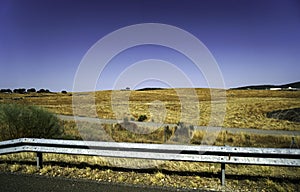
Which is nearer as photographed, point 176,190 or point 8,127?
point 176,190

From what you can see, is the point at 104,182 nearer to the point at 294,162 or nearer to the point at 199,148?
the point at 199,148

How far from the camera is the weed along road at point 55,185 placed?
4.93m

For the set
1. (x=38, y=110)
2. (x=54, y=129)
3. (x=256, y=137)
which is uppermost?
(x=38, y=110)

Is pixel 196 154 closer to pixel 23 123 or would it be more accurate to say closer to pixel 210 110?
pixel 23 123

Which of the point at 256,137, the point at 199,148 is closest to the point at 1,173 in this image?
the point at 199,148

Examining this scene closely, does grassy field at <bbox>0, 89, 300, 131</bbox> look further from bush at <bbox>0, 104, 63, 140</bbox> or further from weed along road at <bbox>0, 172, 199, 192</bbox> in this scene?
weed along road at <bbox>0, 172, 199, 192</bbox>

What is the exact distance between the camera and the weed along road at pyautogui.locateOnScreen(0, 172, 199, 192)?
493 cm

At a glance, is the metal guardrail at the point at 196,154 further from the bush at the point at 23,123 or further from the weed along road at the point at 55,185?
the bush at the point at 23,123

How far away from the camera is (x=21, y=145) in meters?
6.96

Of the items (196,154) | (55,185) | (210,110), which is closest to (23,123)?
(55,185)

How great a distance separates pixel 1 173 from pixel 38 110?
18.2ft

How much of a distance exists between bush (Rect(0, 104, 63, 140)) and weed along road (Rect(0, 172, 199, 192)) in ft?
16.4

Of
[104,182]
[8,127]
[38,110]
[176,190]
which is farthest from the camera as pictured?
[38,110]

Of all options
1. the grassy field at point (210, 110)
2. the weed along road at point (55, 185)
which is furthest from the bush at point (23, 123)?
the grassy field at point (210, 110)
